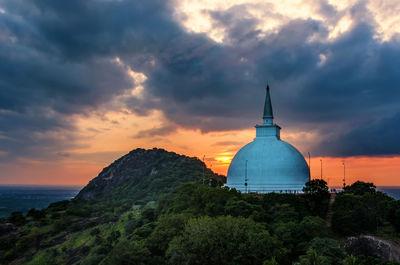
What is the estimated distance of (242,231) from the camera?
1478 inches

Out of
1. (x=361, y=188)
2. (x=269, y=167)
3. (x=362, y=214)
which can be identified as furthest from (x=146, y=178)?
(x=362, y=214)

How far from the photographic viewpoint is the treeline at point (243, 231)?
1421 inches

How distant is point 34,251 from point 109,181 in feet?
376

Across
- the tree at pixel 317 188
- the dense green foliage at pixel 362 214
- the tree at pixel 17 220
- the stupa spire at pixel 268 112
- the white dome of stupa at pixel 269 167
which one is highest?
the stupa spire at pixel 268 112

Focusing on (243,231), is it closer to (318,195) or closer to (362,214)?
(362,214)

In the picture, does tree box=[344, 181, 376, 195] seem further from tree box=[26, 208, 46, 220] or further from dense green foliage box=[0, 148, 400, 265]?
tree box=[26, 208, 46, 220]

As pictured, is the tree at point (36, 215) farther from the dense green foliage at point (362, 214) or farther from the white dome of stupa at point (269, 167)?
the dense green foliage at point (362, 214)

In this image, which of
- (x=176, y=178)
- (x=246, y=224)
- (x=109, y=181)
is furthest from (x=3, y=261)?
(x=109, y=181)

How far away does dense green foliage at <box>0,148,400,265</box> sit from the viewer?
36.1m

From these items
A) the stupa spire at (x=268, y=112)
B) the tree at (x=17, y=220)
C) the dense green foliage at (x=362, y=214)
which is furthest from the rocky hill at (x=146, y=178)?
the dense green foliage at (x=362, y=214)

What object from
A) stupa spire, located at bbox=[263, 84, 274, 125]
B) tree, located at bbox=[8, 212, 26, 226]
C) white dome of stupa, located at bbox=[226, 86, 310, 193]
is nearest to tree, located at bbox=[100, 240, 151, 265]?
white dome of stupa, located at bbox=[226, 86, 310, 193]

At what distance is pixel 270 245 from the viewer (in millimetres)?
36094

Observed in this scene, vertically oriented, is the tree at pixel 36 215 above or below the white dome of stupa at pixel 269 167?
below

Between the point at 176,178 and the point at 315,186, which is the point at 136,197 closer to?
the point at 176,178
